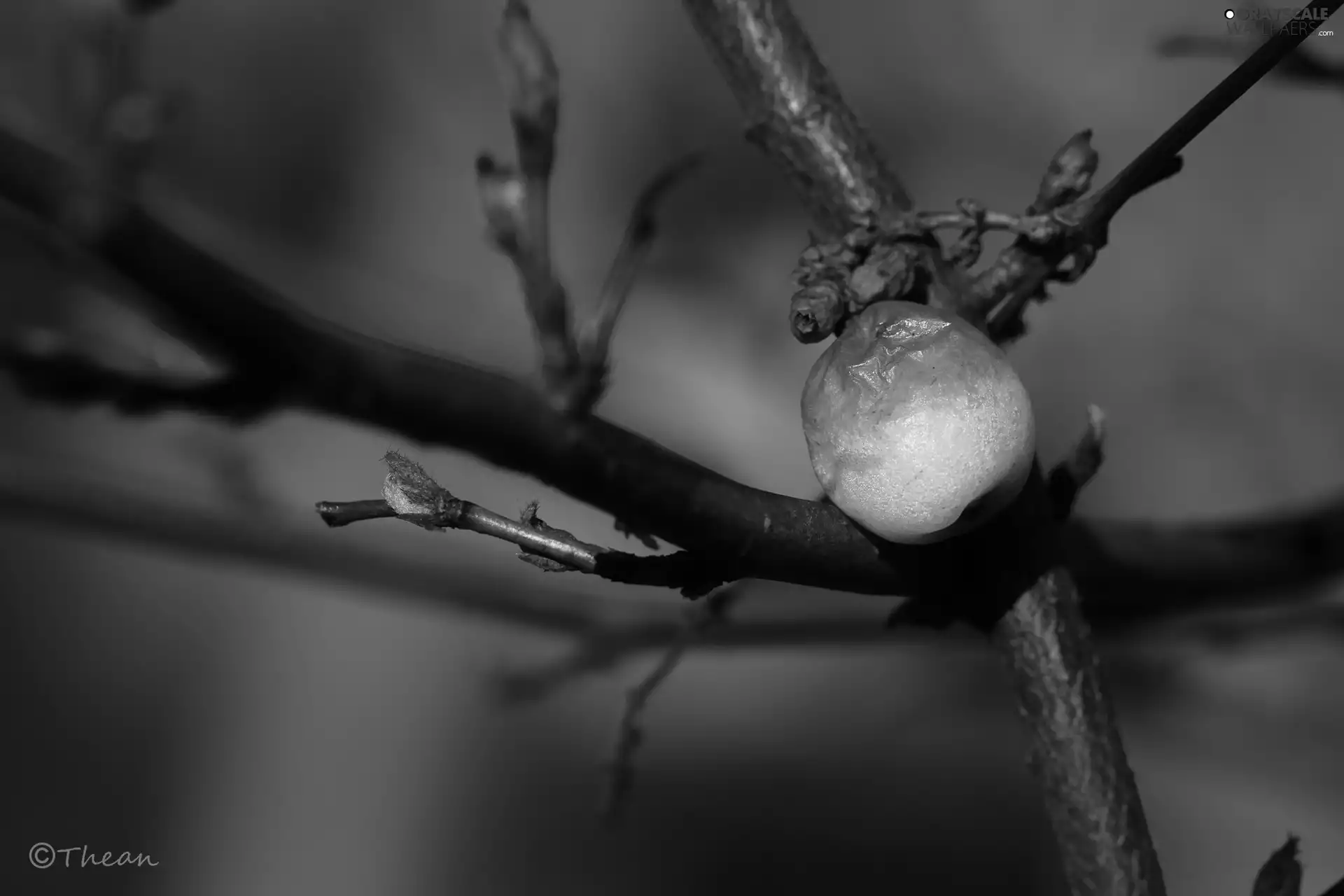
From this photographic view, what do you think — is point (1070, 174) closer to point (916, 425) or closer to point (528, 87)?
point (916, 425)

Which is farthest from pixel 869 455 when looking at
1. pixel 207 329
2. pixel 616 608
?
pixel 616 608

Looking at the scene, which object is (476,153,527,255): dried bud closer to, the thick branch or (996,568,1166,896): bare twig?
the thick branch

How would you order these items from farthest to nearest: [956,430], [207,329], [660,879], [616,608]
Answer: [660,879] < [616,608] < [956,430] < [207,329]

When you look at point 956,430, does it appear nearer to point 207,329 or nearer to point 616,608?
point 207,329

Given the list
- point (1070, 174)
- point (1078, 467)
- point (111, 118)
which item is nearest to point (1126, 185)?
point (1070, 174)

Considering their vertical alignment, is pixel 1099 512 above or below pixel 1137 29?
below

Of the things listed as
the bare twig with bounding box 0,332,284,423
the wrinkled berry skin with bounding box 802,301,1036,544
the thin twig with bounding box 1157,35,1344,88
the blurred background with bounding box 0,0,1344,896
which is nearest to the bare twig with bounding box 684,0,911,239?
the wrinkled berry skin with bounding box 802,301,1036,544
